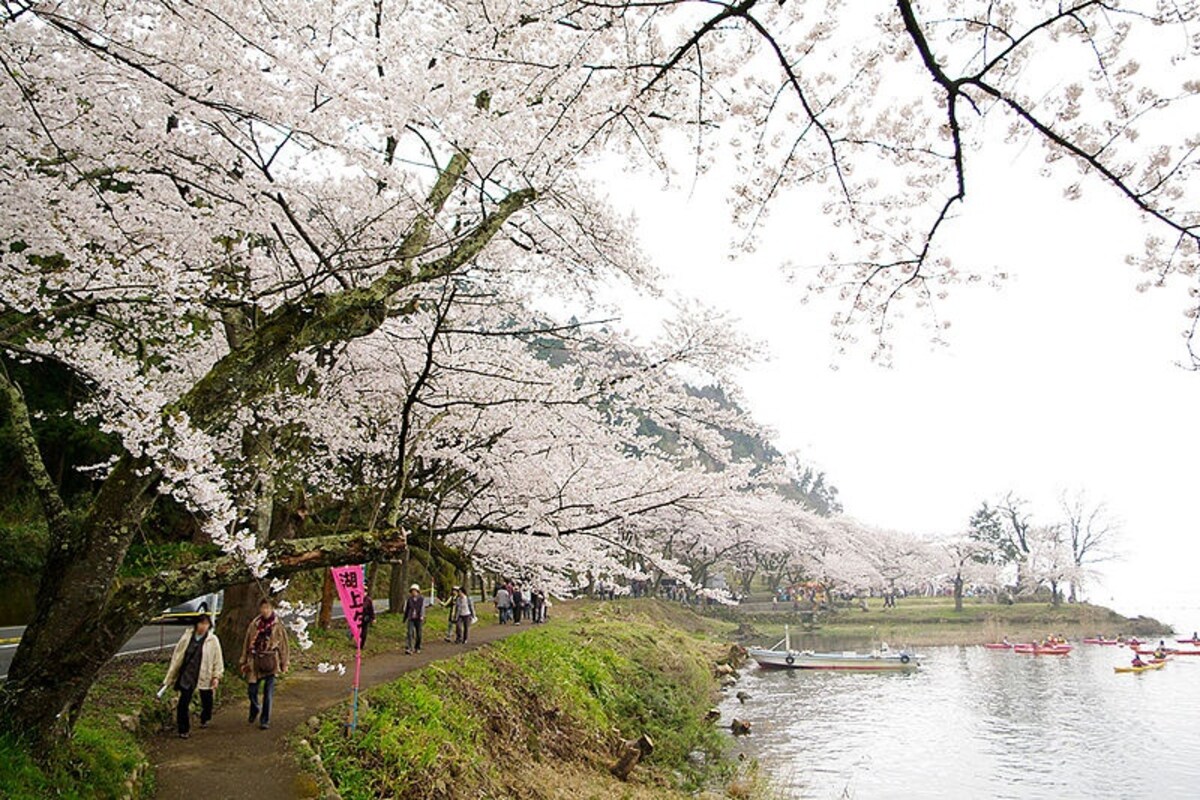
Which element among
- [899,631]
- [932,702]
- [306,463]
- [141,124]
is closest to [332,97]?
[141,124]

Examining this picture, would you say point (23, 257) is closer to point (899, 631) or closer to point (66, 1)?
point (66, 1)

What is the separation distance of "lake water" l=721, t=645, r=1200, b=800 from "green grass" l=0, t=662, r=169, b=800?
9.20 m

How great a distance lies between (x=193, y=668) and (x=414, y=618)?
5386mm

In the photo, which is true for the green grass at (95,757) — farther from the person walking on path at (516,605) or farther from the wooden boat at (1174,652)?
the wooden boat at (1174,652)

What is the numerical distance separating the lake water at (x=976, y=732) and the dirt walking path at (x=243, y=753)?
7.54m

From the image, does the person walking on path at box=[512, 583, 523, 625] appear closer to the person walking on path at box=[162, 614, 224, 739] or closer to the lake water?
the lake water

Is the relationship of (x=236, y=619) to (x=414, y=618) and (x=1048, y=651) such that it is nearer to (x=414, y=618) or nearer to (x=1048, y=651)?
(x=414, y=618)

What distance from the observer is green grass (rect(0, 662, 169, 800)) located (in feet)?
14.5

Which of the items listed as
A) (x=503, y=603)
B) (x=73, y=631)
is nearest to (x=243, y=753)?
(x=73, y=631)

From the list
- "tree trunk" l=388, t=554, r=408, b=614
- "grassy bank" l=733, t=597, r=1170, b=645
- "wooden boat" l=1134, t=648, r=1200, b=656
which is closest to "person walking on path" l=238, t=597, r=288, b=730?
"tree trunk" l=388, t=554, r=408, b=614

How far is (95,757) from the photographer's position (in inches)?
205

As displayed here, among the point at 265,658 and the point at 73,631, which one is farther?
the point at 265,658

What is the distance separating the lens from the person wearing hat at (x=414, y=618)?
12285 mm

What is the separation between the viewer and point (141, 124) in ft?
18.6
